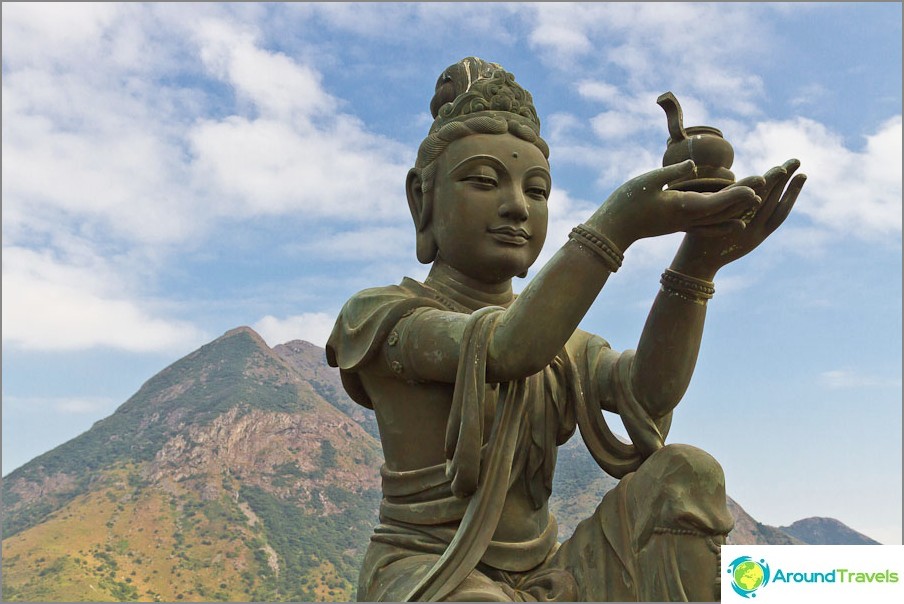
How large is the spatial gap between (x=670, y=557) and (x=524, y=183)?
191 cm

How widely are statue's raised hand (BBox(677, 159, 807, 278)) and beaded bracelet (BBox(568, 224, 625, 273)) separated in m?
0.39

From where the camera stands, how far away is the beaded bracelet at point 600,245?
4.33 meters

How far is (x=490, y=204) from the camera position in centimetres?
505

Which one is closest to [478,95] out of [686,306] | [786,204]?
[686,306]

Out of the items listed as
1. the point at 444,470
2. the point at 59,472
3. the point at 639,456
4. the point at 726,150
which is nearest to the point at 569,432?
the point at 639,456

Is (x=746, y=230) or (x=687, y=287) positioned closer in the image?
(x=746, y=230)

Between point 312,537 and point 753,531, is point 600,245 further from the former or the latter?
point 312,537

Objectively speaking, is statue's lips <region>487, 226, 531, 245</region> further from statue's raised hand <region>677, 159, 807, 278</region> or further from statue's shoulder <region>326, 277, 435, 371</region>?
statue's raised hand <region>677, 159, 807, 278</region>

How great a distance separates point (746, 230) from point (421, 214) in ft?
5.45

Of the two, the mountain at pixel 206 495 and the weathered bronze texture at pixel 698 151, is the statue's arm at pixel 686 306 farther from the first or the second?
the mountain at pixel 206 495

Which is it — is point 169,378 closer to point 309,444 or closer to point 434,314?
point 309,444

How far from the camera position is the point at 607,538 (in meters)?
4.63

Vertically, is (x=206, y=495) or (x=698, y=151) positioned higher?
(x=206, y=495)

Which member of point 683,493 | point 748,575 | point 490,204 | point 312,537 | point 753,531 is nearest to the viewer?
point 748,575
